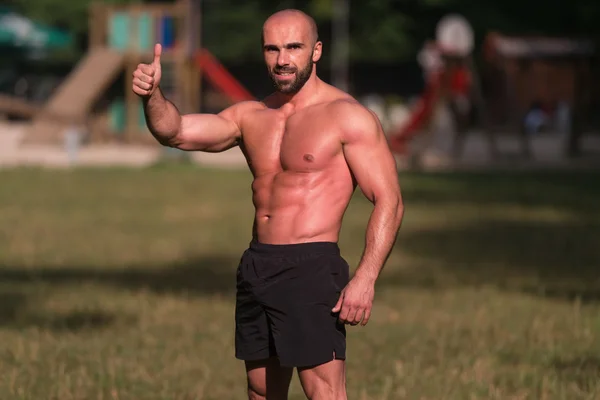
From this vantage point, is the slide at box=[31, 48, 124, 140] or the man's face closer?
the man's face

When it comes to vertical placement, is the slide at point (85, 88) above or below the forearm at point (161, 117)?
below

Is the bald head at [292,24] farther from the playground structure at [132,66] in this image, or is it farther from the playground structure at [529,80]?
the playground structure at [529,80]

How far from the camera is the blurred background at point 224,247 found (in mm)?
8594

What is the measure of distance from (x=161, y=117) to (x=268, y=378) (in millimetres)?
1141

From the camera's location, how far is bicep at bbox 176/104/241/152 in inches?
225

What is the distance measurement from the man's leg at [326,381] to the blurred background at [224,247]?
8.12 feet

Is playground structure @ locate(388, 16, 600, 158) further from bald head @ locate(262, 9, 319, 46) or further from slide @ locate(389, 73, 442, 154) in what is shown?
bald head @ locate(262, 9, 319, 46)

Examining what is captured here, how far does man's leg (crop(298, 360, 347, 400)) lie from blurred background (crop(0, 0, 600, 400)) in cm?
248

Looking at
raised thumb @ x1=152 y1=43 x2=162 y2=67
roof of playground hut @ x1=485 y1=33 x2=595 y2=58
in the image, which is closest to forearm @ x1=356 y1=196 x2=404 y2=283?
raised thumb @ x1=152 y1=43 x2=162 y2=67

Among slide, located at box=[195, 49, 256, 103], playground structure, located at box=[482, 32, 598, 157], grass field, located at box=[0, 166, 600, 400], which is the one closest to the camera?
grass field, located at box=[0, 166, 600, 400]

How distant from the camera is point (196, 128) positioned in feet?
18.8

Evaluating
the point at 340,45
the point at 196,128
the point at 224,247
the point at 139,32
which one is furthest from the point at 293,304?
the point at 340,45

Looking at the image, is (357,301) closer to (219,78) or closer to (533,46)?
(219,78)

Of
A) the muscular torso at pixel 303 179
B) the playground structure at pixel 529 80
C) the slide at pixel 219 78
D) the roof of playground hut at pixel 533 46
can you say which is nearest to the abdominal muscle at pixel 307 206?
the muscular torso at pixel 303 179
